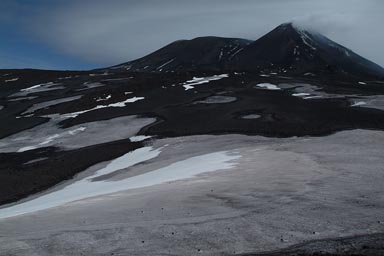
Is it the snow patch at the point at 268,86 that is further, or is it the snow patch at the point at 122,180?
the snow patch at the point at 268,86

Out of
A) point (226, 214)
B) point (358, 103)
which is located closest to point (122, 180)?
point (226, 214)

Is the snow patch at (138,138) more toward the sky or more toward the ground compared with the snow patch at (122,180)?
more toward the sky

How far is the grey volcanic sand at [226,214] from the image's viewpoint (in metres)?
13.5

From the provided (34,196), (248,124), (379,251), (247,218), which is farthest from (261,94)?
(379,251)

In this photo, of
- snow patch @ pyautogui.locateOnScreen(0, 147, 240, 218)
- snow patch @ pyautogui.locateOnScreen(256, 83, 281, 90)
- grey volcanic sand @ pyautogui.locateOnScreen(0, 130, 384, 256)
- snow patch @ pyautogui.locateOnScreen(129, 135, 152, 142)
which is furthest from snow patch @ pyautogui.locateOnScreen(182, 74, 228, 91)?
grey volcanic sand @ pyautogui.locateOnScreen(0, 130, 384, 256)

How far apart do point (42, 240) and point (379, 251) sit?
29.4ft

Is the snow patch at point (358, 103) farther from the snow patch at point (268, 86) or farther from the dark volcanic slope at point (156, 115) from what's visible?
the snow patch at point (268, 86)

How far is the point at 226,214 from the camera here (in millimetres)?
16500

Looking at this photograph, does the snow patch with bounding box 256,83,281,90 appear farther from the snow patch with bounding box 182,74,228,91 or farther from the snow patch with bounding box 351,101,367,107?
the snow patch with bounding box 351,101,367,107

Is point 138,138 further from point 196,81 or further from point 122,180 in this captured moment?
point 196,81

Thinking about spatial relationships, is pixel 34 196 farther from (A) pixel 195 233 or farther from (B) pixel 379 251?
(B) pixel 379 251

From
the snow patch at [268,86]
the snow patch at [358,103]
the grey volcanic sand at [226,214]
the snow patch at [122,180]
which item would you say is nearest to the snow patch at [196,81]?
the snow patch at [268,86]

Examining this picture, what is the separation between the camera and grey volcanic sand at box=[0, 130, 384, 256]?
1352cm

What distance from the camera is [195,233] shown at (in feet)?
47.1
